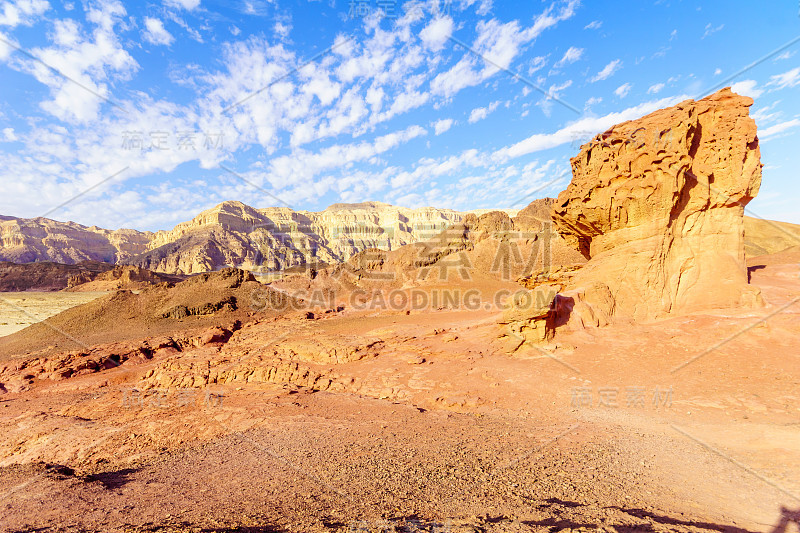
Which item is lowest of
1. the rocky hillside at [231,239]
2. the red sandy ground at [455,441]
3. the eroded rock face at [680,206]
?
the red sandy ground at [455,441]

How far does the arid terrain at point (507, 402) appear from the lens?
3.87 meters

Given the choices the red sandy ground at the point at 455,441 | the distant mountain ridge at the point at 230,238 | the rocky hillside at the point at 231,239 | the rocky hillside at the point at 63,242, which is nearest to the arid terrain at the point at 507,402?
Result: the red sandy ground at the point at 455,441

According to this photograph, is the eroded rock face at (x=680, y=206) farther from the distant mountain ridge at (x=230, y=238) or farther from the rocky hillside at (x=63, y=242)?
the rocky hillside at (x=63, y=242)

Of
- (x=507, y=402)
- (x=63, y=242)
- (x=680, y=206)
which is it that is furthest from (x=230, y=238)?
(x=680, y=206)

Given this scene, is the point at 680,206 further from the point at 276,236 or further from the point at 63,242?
the point at 63,242

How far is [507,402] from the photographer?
802 centimetres

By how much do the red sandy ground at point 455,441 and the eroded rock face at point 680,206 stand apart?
119cm

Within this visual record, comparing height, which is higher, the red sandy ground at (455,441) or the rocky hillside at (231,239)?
the rocky hillside at (231,239)

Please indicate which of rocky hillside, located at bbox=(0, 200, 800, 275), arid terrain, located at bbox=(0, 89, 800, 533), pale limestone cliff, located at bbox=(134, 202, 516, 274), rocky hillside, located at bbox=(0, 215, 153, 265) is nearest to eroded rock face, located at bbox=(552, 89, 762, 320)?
arid terrain, located at bbox=(0, 89, 800, 533)

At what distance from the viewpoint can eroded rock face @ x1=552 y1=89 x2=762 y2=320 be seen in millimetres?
10641

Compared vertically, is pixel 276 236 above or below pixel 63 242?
above

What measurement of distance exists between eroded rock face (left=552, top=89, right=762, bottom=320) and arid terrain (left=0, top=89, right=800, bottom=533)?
63mm

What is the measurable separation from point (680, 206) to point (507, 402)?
29.3 feet

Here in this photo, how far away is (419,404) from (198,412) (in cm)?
527
